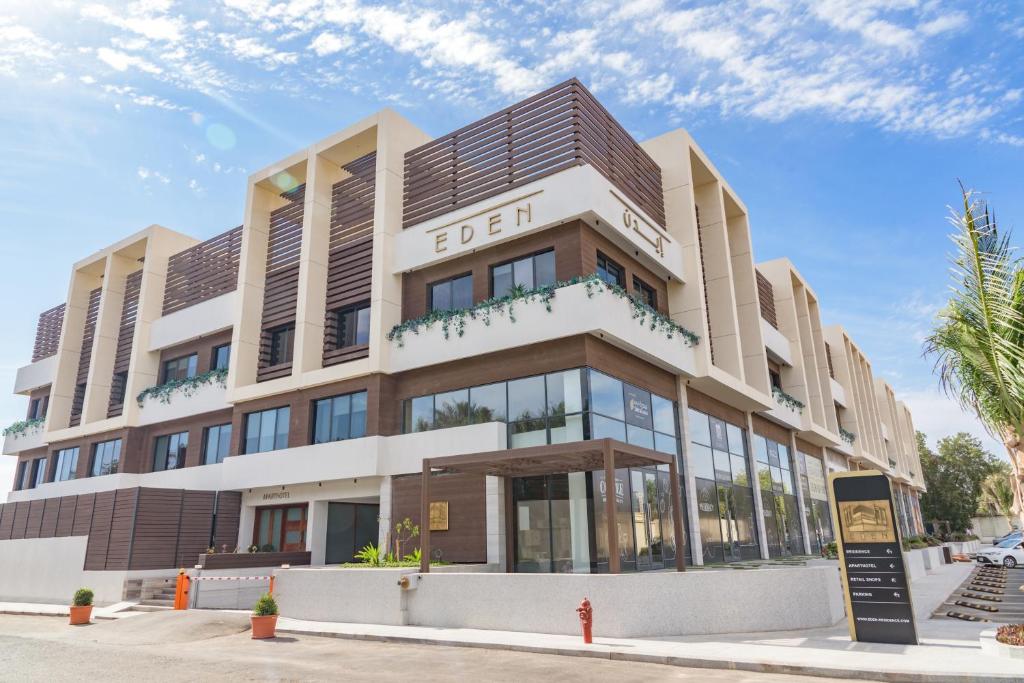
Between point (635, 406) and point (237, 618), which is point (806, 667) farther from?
point (237, 618)

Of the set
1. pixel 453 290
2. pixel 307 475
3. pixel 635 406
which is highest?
pixel 453 290

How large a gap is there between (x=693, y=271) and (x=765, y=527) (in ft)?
41.2

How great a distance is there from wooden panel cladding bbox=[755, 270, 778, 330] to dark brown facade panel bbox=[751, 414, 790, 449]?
5944 mm

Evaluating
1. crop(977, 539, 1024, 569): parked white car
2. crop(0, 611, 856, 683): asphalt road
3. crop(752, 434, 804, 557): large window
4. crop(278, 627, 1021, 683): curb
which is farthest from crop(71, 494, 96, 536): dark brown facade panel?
crop(977, 539, 1024, 569): parked white car

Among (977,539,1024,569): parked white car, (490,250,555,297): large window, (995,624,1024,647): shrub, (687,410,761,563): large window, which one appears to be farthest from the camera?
(977,539,1024,569): parked white car

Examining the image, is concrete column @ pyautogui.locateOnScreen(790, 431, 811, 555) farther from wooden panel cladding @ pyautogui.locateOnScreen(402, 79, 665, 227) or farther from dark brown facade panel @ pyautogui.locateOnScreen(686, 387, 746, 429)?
wooden panel cladding @ pyautogui.locateOnScreen(402, 79, 665, 227)

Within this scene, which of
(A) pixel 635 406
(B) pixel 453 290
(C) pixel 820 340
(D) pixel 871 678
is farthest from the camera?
(C) pixel 820 340

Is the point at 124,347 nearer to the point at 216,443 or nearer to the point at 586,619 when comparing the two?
the point at 216,443

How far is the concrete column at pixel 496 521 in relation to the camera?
20.5 meters

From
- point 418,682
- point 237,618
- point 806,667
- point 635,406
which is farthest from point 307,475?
point 806,667

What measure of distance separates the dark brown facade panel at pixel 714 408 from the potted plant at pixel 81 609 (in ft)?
70.2

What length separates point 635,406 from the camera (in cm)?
2250

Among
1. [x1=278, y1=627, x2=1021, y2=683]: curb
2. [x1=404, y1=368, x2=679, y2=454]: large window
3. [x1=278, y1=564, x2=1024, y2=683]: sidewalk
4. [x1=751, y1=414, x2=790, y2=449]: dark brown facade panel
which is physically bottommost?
[x1=278, y1=627, x2=1021, y2=683]: curb

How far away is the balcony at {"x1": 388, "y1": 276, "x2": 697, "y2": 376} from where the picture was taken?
20.5 metres
